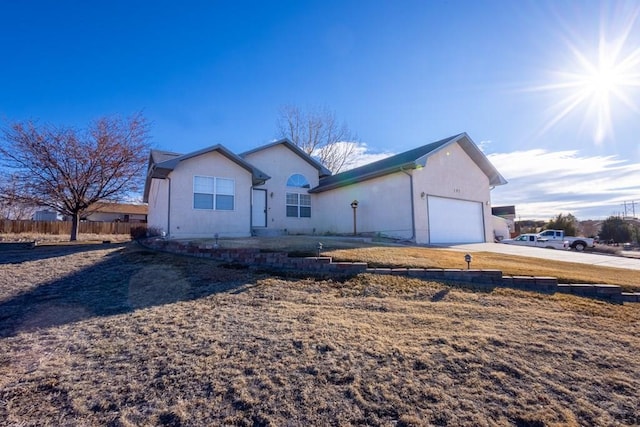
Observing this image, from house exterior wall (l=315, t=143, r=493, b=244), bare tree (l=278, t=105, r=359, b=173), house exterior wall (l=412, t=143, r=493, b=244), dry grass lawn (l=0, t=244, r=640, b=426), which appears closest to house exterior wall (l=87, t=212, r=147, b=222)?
bare tree (l=278, t=105, r=359, b=173)

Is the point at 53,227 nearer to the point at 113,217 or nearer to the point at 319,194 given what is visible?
the point at 113,217

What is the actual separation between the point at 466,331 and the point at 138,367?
3545mm

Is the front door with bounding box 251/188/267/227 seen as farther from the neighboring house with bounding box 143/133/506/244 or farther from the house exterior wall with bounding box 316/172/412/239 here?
the house exterior wall with bounding box 316/172/412/239

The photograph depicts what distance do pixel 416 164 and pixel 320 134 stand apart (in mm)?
15958

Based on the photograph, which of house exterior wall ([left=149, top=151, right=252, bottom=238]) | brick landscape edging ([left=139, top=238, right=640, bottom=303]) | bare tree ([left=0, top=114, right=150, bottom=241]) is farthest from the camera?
bare tree ([left=0, top=114, right=150, bottom=241])

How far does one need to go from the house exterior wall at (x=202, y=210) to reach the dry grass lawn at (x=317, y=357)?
6615 mm

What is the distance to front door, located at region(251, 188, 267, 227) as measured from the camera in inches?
600

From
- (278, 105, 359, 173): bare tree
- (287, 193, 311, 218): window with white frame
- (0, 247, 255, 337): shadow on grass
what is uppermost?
(278, 105, 359, 173): bare tree

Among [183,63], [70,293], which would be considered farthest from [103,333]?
[183,63]

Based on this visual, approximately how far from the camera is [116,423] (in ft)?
7.54

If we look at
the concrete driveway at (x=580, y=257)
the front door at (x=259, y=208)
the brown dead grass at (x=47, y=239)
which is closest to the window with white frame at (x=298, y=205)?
the front door at (x=259, y=208)

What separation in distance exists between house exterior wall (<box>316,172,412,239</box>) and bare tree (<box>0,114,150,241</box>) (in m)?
10.3

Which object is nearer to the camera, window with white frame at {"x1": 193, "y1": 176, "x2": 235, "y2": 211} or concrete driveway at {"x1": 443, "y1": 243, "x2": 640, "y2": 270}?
concrete driveway at {"x1": 443, "y1": 243, "x2": 640, "y2": 270}

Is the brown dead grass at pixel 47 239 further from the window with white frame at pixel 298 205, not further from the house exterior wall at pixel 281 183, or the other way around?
the window with white frame at pixel 298 205
